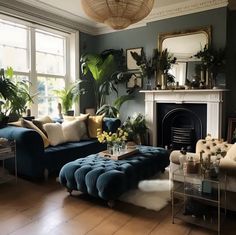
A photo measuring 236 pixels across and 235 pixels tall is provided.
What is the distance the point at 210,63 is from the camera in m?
4.36

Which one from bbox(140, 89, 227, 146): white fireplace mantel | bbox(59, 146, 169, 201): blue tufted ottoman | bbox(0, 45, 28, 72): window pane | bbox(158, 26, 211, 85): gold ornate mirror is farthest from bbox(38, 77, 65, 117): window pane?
bbox(59, 146, 169, 201): blue tufted ottoman

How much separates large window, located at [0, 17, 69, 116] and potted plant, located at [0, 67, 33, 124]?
2.12 ft

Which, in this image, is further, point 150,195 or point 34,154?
point 34,154

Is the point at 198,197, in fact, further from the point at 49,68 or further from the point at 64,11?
the point at 64,11

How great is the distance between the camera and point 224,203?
2.36 meters

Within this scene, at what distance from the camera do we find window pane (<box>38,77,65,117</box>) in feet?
17.0

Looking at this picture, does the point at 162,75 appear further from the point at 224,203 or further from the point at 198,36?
the point at 224,203

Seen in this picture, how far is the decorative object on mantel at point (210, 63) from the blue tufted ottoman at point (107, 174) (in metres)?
2.06

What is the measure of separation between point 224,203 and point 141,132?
267 centimetres

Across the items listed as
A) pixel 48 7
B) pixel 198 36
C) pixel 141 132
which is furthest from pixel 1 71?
pixel 198 36

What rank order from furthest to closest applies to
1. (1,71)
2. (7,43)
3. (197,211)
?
(7,43), (1,71), (197,211)

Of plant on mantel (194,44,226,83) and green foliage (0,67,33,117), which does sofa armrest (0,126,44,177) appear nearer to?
green foliage (0,67,33,117)

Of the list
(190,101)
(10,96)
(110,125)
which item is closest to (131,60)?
(190,101)

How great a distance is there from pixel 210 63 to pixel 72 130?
265 centimetres
